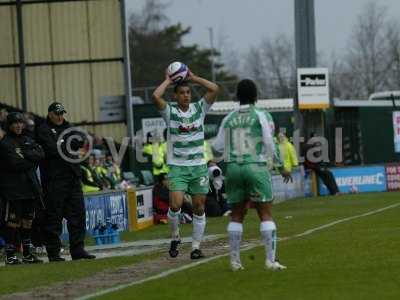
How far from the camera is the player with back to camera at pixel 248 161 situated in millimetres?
12672

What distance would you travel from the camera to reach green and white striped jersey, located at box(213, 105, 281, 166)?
12711 millimetres

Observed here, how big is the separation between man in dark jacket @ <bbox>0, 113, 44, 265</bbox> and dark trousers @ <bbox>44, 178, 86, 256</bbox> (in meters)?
0.27

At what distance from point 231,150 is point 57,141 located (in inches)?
168

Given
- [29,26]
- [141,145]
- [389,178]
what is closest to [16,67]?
[29,26]

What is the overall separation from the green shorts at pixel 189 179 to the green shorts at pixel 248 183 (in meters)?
2.14

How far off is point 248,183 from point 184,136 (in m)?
2.37

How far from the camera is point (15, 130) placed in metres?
16.7

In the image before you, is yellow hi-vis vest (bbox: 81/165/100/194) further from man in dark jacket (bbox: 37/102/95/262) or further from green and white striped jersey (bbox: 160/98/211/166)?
green and white striped jersey (bbox: 160/98/211/166)

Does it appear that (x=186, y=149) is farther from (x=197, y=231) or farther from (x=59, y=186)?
(x=59, y=186)

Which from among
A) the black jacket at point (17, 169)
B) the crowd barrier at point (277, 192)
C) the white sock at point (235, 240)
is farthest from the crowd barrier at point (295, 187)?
the white sock at point (235, 240)

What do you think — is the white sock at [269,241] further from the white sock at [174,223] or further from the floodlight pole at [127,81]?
the floodlight pole at [127,81]

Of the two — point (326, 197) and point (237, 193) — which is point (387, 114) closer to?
point (326, 197)

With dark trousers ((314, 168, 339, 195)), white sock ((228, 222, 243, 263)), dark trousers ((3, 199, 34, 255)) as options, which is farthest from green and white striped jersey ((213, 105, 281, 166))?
dark trousers ((314, 168, 339, 195))

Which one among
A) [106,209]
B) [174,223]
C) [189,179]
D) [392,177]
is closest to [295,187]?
[392,177]
